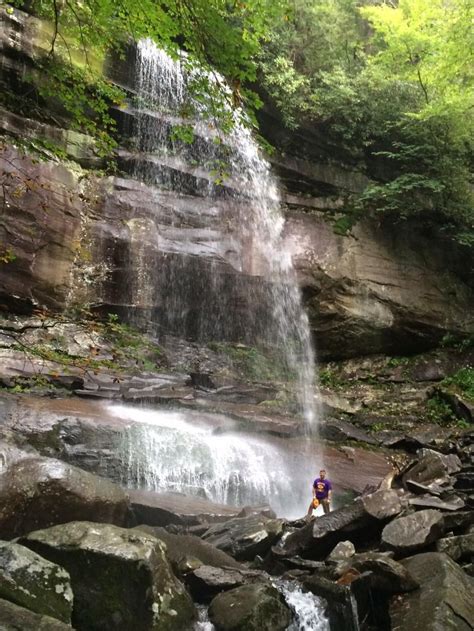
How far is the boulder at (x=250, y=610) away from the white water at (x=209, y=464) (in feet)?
13.2

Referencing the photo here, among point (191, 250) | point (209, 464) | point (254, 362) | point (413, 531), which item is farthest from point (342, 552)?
point (191, 250)

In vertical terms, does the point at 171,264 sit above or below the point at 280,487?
above

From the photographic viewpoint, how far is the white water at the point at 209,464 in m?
8.79

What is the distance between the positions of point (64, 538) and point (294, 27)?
66.9 feet

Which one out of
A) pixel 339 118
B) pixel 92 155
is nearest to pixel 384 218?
pixel 339 118

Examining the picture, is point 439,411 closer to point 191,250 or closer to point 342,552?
point 191,250

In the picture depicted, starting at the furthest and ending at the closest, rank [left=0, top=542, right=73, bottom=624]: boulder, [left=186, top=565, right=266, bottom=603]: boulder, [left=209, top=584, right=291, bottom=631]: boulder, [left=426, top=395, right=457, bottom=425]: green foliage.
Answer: [left=426, top=395, right=457, bottom=425]: green foliage, [left=186, top=565, right=266, bottom=603]: boulder, [left=209, top=584, right=291, bottom=631]: boulder, [left=0, top=542, right=73, bottom=624]: boulder

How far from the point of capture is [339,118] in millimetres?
18016

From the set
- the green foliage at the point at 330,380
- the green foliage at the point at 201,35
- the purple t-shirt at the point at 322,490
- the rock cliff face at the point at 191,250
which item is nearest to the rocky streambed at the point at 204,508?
the purple t-shirt at the point at 322,490

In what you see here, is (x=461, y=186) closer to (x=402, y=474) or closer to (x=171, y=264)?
(x=171, y=264)

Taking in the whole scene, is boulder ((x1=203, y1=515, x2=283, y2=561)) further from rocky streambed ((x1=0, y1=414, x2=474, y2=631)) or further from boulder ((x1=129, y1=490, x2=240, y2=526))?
boulder ((x1=129, y1=490, x2=240, y2=526))

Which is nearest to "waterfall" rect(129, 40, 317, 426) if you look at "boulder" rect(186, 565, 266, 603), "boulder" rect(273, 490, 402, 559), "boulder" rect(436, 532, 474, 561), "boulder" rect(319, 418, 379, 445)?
"boulder" rect(319, 418, 379, 445)

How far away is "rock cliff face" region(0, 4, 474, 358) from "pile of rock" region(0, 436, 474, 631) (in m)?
7.81

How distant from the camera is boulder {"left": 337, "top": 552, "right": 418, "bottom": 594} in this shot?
482 cm
